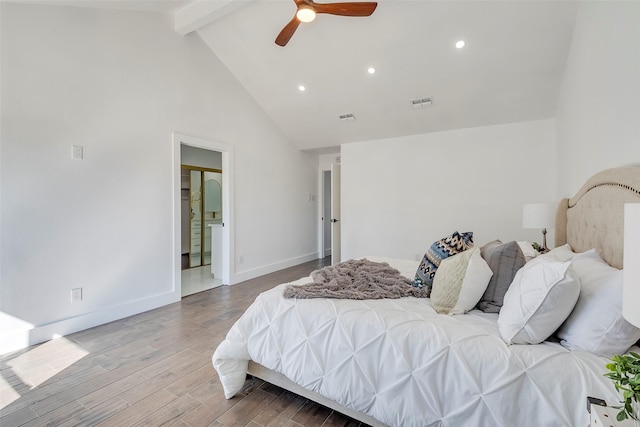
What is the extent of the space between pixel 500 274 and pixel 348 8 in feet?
7.28

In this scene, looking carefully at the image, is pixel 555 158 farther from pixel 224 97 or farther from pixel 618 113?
pixel 224 97

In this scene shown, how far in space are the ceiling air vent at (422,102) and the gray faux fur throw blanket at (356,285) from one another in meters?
2.72

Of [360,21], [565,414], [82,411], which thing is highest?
[360,21]

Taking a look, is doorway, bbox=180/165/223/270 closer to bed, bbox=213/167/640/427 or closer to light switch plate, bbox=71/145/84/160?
light switch plate, bbox=71/145/84/160

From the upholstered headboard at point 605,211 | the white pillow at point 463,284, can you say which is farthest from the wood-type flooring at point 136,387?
the upholstered headboard at point 605,211

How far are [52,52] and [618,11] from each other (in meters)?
4.19

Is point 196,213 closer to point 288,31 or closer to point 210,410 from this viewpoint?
point 288,31

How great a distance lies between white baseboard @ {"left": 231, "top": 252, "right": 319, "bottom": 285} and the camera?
445cm

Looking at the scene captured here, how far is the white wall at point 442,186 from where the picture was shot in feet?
13.1

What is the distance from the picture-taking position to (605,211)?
156 cm

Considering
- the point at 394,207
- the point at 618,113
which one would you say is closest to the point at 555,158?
the point at 394,207

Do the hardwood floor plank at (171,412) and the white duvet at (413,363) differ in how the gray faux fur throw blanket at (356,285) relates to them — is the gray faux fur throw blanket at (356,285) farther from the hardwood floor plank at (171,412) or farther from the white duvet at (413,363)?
the hardwood floor plank at (171,412)

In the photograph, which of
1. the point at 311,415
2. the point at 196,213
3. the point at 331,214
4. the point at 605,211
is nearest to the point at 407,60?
the point at 605,211

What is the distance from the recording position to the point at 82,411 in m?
1.68
